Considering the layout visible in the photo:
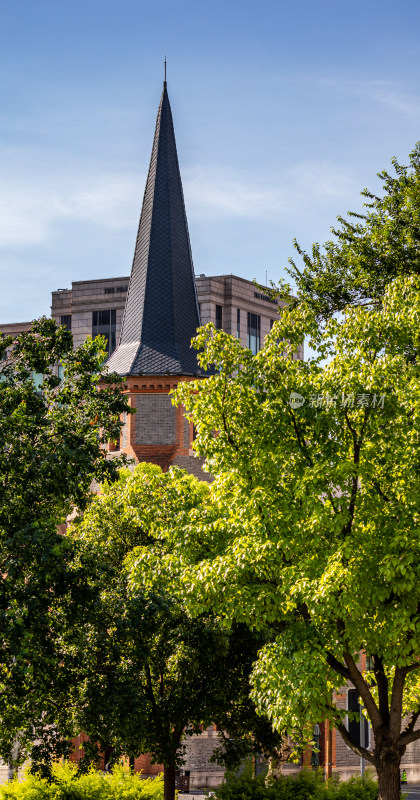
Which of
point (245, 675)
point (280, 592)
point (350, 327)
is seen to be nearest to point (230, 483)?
point (280, 592)

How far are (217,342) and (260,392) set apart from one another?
4.55 ft

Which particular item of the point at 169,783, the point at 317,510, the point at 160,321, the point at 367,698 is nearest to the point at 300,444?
the point at 317,510

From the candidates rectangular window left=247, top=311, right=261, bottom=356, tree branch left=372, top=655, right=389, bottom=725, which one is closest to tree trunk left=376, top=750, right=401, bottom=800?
tree branch left=372, top=655, right=389, bottom=725

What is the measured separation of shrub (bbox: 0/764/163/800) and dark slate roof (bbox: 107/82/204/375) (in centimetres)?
2791

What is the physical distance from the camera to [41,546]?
722 inches

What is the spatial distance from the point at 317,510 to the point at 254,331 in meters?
101

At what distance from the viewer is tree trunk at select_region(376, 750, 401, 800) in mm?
18141

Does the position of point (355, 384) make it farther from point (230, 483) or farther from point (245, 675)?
point (245, 675)

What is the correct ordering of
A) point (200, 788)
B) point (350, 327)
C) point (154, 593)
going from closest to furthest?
point (350, 327)
point (154, 593)
point (200, 788)

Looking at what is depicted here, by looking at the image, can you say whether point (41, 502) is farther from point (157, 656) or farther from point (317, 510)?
point (157, 656)

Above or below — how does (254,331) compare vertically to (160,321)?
above

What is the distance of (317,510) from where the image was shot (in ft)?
56.2

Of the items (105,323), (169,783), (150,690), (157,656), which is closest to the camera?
(157,656)

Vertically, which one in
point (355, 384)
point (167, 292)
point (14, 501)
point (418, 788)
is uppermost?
point (167, 292)
